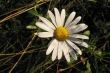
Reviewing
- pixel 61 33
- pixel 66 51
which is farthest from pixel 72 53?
pixel 61 33

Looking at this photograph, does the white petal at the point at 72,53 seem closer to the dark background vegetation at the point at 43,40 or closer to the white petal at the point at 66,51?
the white petal at the point at 66,51

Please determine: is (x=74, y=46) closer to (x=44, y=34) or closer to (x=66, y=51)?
(x=66, y=51)

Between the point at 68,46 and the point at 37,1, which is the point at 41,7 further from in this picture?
the point at 68,46

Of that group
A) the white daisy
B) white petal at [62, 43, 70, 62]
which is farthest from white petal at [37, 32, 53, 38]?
white petal at [62, 43, 70, 62]

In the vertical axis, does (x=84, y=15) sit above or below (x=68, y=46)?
above

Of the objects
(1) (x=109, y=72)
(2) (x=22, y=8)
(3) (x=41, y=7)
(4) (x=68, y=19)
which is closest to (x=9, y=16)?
(2) (x=22, y=8)

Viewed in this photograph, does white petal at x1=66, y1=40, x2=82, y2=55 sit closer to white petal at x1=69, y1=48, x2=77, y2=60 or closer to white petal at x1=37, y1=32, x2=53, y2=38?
white petal at x1=69, y1=48, x2=77, y2=60
